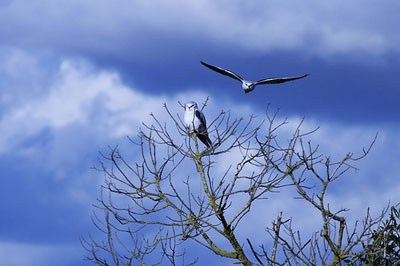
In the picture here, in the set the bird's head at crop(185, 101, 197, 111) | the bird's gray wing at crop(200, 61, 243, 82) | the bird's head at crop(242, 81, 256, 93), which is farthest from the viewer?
the bird's head at crop(185, 101, 197, 111)

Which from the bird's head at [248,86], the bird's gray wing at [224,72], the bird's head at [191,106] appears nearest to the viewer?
the bird's head at [248,86]

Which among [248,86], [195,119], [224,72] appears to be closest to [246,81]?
[248,86]

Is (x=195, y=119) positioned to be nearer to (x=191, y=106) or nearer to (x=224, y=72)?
(x=191, y=106)

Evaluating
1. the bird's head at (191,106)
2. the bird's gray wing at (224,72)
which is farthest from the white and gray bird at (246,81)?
the bird's head at (191,106)

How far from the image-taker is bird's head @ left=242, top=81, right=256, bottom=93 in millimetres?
10716

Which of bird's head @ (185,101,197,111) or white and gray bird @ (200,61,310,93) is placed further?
bird's head @ (185,101,197,111)

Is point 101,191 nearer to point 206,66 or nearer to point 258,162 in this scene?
point 258,162

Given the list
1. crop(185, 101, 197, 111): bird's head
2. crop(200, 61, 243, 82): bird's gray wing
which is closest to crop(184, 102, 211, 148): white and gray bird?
crop(185, 101, 197, 111): bird's head

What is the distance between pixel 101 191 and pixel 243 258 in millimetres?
2381

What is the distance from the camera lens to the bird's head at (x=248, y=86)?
422 inches

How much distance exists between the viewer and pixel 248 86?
35.2ft

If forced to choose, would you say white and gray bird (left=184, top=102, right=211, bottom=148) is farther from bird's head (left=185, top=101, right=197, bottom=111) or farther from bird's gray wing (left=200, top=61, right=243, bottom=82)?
bird's gray wing (left=200, top=61, right=243, bottom=82)

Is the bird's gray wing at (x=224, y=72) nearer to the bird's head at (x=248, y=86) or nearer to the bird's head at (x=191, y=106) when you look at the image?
the bird's head at (x=248, y=86)

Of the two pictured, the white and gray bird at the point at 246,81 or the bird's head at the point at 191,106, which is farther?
the bird's head at the point at 191,106
